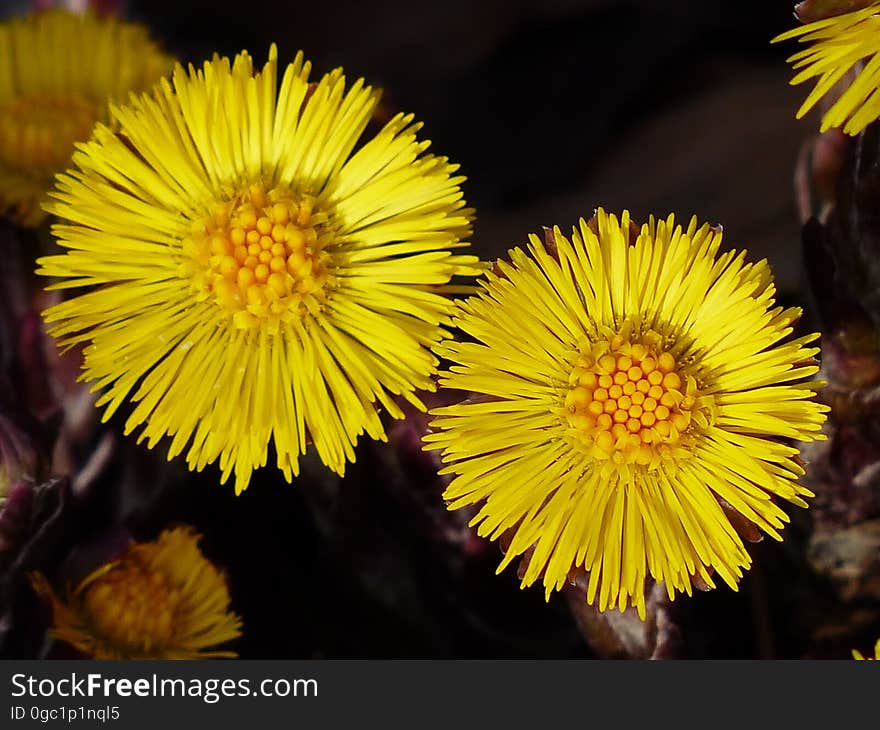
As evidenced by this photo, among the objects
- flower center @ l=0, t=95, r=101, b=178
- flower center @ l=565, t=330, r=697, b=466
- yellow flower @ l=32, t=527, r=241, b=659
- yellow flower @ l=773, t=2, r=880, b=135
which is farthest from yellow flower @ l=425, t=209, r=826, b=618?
flower center @ l=0, t=95, r=101, b=178

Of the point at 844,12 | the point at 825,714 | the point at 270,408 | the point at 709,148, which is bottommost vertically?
the point at 825,714

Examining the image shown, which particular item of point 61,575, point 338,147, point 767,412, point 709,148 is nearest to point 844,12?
point 767,412

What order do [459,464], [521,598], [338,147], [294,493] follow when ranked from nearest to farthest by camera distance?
1. [459,464]
2. [338,147]
3. [521,598]
4. [294,493]

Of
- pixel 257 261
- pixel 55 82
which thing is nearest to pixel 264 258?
pixel 257 261

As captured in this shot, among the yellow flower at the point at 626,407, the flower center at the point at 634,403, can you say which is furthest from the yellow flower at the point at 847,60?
the flower center at the point at 634,403

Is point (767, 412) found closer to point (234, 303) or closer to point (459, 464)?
point (459, 464)
